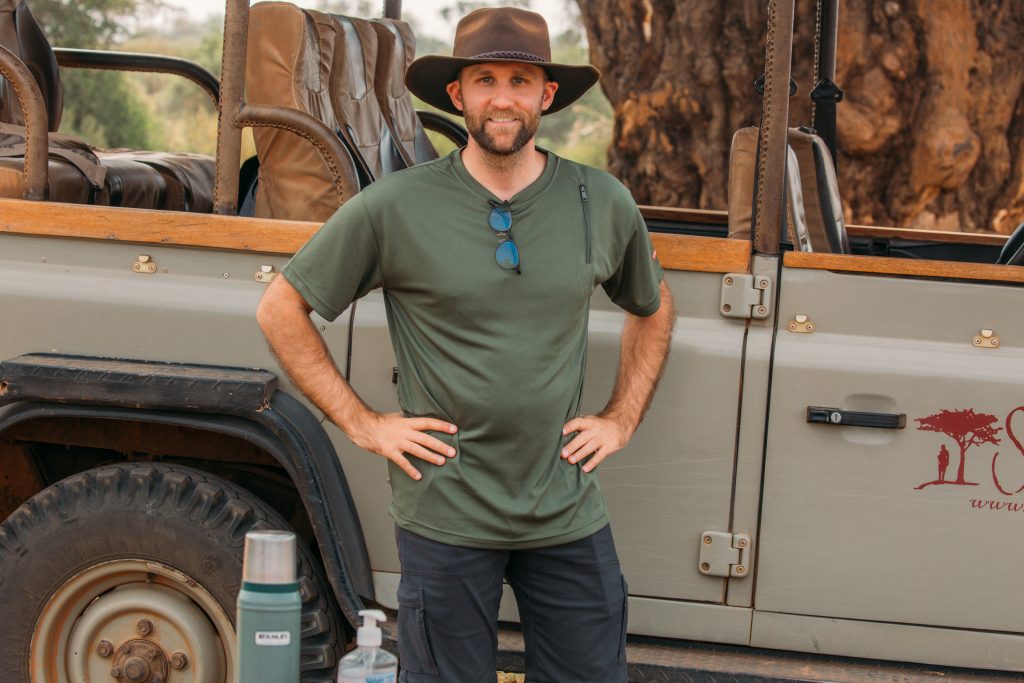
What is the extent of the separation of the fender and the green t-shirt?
0.41m

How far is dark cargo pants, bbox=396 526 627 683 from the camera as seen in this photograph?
2607mm

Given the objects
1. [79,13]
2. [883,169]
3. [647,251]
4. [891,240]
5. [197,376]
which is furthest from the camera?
[79,13]

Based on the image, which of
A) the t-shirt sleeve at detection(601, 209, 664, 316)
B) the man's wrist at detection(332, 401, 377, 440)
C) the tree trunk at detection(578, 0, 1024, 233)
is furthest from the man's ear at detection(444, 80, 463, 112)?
the tree trunk at detection(578, 0, 1024, 233)

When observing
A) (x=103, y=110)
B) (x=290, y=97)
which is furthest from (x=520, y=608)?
(x=103, y=110)

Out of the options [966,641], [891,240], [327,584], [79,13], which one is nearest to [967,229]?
[891,240]

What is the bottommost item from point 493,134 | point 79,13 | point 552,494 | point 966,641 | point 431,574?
point 966,641

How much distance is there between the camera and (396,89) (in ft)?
15.5

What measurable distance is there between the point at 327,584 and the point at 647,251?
1163mm

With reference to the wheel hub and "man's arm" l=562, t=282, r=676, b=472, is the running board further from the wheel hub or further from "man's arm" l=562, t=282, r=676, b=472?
the wheel hub

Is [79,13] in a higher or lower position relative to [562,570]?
higher

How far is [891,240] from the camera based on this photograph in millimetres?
4664

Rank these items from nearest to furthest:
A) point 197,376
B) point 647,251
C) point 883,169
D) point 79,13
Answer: point 647,251 → point 197,376 → point 883,169 → point 79,13

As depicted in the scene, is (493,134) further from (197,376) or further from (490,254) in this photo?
(197,376)

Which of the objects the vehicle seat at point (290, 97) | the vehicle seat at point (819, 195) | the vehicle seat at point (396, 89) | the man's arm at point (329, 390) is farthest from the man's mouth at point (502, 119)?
the vehicle seat at point (396, 89)
